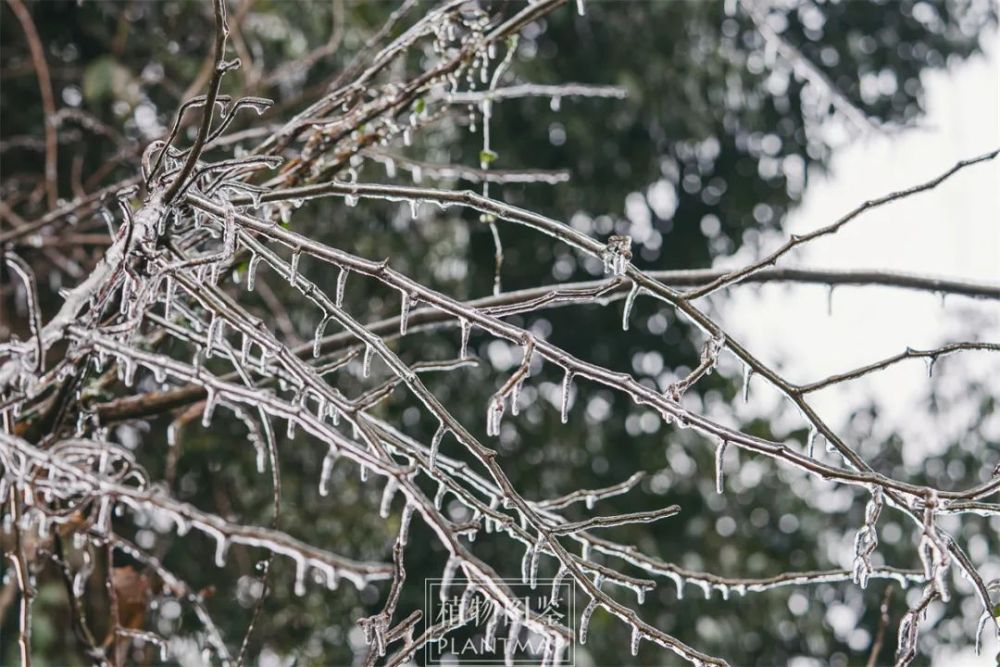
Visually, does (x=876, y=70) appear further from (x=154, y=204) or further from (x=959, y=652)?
(x=154, y=204)

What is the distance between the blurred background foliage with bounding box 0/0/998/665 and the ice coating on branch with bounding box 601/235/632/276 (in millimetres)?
1934

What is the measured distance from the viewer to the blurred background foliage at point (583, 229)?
305 centimetres

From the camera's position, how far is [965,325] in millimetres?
3732

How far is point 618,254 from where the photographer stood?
2.76ft

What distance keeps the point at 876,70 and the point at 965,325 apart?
1149mm

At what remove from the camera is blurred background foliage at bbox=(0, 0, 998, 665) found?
3053 mm

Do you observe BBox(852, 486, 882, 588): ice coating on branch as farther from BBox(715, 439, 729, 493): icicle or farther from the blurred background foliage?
the blurred background foliage

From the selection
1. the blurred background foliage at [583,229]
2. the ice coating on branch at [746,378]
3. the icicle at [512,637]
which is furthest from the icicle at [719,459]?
the blurred background foliage at [583,229]

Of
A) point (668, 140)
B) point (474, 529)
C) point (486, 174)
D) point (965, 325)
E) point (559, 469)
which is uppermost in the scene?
point (668, 140)

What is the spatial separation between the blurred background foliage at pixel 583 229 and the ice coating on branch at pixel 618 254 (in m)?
1.93

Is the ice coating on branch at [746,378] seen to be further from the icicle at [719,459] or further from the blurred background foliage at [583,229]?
the blurred background foliage at [583,229]

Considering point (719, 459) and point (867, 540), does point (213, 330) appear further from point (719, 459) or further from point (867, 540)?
point (867, 540)

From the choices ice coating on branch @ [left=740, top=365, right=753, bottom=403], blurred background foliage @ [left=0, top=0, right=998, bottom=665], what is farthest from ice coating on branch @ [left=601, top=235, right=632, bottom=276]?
blurred background foliage @ [left=0, top=0, right=998, bottom=665]

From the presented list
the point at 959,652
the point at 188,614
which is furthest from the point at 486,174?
the point at 959,652
